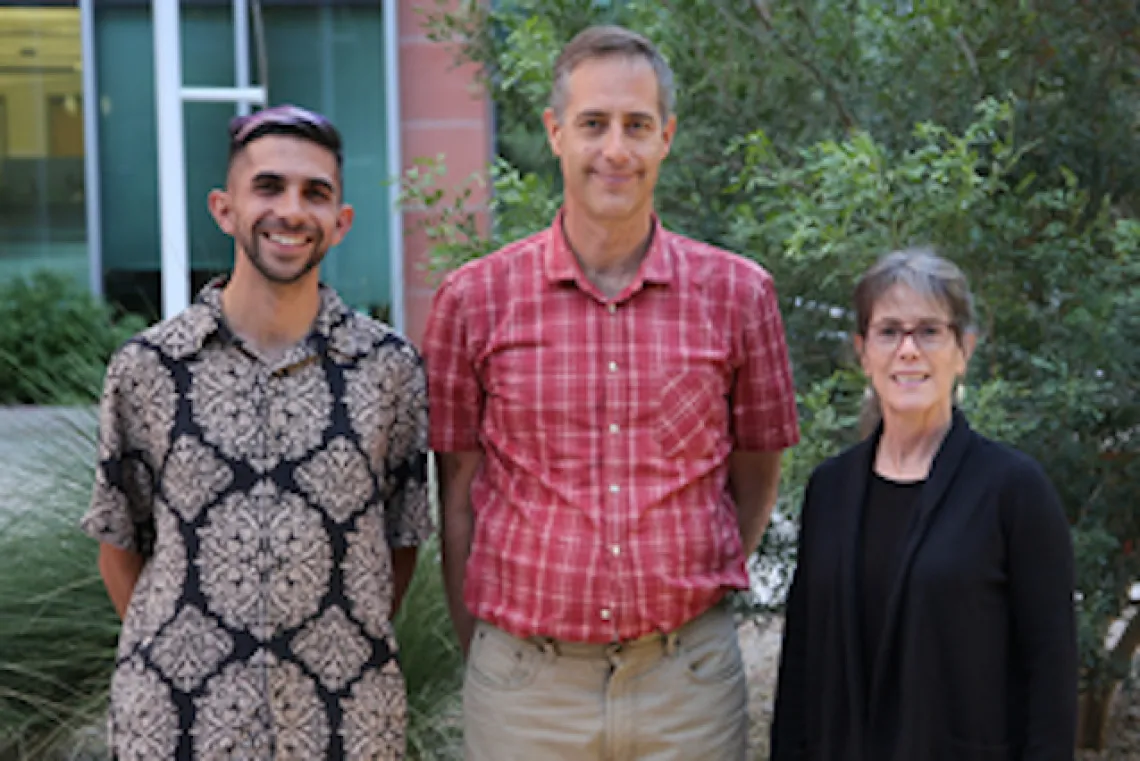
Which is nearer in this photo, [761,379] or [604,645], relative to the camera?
[604,645]

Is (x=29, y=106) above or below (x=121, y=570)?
above

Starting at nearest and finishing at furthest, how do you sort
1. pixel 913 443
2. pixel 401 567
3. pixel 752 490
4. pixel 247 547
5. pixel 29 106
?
pixel 247 547, pixel 913 443, pixel 401 567, pixel 752 490, pixel 29 106

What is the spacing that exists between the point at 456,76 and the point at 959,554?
8.09 m

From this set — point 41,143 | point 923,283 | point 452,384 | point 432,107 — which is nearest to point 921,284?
point 923,283

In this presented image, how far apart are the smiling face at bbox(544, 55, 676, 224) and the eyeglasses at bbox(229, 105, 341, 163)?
549mm

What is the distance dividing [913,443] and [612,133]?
94cm

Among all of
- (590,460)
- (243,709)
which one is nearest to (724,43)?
(590,460)

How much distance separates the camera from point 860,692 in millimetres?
2809

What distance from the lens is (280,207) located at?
9.41ft

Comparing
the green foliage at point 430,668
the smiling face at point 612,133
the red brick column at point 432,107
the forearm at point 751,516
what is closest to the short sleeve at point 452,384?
the smiling face at point 612,133

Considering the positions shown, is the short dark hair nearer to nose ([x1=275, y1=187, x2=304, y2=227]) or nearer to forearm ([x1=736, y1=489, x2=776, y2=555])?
nose ([x1=275, y1=187, x2=304, y2=227])

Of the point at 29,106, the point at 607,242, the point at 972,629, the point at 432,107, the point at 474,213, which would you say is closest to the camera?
the point at 972,629

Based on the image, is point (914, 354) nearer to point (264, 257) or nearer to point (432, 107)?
point (264, 257)

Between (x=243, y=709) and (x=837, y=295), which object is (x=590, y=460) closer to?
(x=243, y=709)
